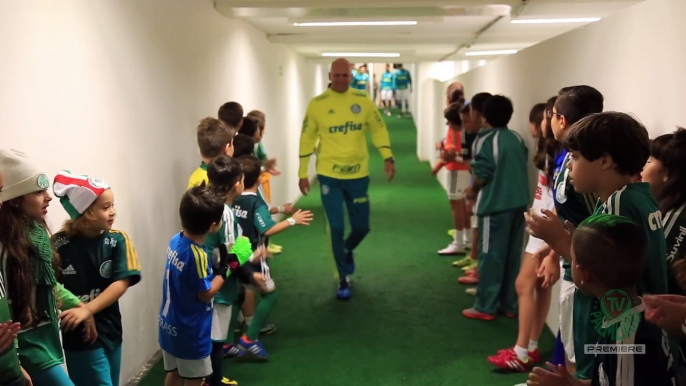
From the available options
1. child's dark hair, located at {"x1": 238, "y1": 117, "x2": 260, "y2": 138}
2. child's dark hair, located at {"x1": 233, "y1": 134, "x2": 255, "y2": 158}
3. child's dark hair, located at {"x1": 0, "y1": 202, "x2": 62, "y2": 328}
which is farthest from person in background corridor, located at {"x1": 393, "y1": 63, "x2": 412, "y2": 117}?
child's dark hair, located at {"x1": 0, "y1": 202, "x2": 62, "y2": 328}

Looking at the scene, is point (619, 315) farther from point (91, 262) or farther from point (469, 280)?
point (469, 280)

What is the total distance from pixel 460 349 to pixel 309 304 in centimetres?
123

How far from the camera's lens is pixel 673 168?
72.0 inches

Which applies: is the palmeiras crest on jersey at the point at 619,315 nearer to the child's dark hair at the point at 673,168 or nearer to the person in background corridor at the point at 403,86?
the child's dark hair at the point at 673,168

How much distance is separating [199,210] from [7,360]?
90 cm

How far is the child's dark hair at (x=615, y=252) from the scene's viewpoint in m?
1.38

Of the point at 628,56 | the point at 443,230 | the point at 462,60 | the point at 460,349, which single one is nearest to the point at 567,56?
the point at 628,56

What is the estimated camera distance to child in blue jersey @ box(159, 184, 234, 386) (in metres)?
2.34

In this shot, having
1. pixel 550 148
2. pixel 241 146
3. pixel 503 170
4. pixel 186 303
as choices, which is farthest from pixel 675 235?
pixel 241 146

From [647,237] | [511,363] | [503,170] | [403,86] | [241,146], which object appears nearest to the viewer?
[647,237]

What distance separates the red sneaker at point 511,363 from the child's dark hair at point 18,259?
2356 millimetres

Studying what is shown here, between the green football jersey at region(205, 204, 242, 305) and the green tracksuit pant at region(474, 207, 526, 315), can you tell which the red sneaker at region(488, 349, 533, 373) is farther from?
the green football jersey at region(205, 204, 242, 305)

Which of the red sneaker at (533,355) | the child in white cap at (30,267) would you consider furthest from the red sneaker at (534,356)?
the child in white cap at (30,267)

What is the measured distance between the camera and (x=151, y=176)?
3322 mm
